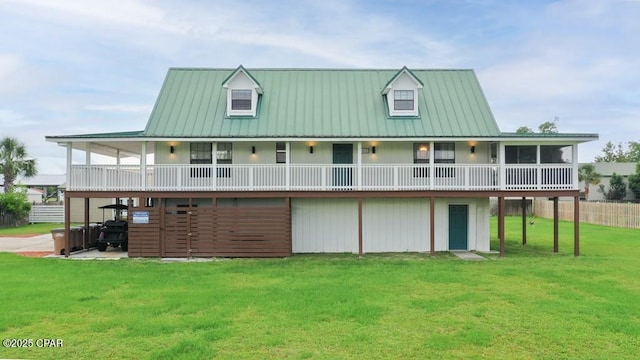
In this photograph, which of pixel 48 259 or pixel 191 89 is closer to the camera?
pixel 48 259

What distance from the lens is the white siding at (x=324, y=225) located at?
19.1 metres

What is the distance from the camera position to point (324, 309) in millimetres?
9414

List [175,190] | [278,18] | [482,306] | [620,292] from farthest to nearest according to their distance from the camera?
[278,18]
[175,190]
[620,292]
[482,306]

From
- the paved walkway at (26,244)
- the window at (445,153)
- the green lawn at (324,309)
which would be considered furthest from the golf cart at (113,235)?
the window at (445,153)

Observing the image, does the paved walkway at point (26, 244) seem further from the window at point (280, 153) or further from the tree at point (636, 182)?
the tree at point (636, 182)

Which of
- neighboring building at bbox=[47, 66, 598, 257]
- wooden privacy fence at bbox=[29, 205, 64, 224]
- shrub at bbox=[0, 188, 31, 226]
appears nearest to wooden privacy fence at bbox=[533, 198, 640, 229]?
neighboring building at bbox=[47, 66, 598, 257]

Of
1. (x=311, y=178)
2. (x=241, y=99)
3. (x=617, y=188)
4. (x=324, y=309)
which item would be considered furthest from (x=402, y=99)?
(x=617, y=188)

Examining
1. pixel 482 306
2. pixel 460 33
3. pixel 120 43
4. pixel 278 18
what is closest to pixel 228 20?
pixel 278 18

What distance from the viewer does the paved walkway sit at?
19.8 metres

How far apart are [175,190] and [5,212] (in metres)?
23.1

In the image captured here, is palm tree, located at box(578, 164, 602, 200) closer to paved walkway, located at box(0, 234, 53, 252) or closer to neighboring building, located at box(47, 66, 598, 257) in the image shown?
neighboring building, located at box(47, 66, 598, 257)

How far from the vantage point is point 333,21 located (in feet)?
83.2

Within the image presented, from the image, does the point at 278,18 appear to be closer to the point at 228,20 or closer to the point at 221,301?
the point at 228,20

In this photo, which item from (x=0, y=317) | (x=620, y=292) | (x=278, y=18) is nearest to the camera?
(x=0, y=317)
